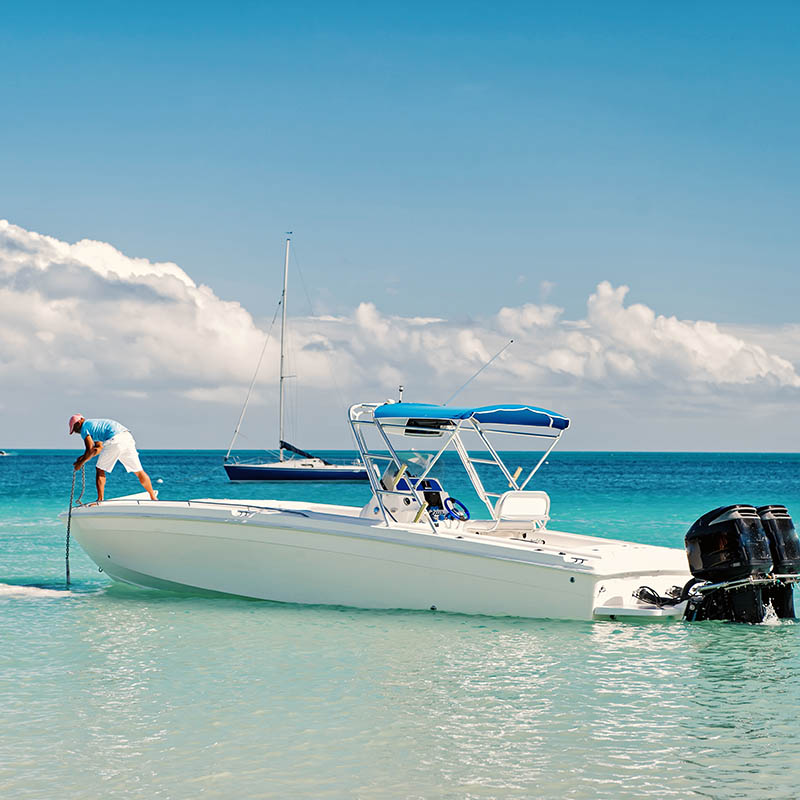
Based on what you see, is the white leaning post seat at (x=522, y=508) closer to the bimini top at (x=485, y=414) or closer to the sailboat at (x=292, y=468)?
the bimini top at (x=485, y=414)

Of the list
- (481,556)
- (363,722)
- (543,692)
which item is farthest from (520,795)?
(481,556)

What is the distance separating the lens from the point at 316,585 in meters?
9.53

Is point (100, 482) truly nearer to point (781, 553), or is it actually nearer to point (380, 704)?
point (380, 704)

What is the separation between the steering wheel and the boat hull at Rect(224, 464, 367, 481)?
3206cm

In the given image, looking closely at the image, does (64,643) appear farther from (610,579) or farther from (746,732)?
(746,732)

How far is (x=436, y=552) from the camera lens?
8961 millimetres

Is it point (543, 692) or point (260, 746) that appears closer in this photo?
point (260, 746)

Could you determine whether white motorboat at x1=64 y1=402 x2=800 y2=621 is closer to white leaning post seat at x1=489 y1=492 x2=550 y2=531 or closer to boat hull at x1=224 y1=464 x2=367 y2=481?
white leaning post seat at x1=489 y1=492 x2=550 y2=531

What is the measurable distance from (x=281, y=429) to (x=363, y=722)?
3757 cm

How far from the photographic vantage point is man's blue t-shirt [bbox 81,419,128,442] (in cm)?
1123

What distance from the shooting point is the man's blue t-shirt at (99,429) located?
442 inches

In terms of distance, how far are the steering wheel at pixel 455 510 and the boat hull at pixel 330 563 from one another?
0.70 m

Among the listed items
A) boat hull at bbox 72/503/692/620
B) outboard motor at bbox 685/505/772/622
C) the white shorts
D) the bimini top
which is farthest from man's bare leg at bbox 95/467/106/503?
outboard motor at bbox 685/505/772/622

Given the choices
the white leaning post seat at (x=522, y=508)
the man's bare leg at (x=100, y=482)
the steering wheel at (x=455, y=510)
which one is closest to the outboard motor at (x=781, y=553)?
the white leaning post seat at (x=522, y=508)
